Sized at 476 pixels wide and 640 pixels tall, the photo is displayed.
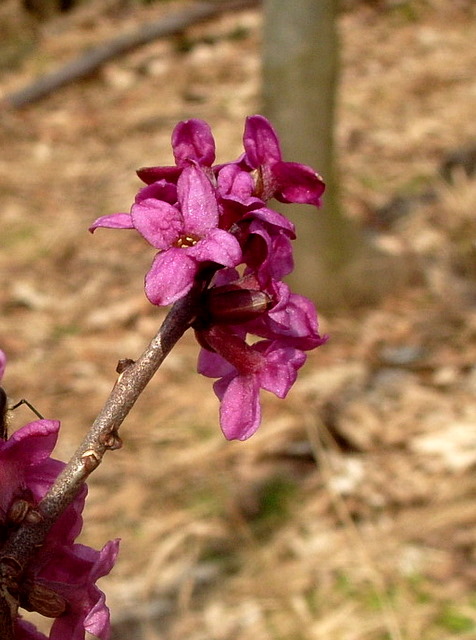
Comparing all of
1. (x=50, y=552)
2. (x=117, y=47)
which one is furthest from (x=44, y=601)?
(x=117, y=47)

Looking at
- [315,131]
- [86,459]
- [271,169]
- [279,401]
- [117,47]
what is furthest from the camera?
[117,47]

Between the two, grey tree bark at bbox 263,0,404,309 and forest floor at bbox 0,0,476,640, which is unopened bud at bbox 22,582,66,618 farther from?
grey tree bark at bbox 263,0,404,309

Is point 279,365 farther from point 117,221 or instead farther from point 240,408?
point 117,221

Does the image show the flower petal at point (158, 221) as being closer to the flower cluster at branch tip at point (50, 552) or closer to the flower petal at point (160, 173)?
the flower petal at point (160, 173)

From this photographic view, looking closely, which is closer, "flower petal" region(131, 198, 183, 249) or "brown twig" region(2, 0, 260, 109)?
"flower petal" region(131, 198, 183, 249)

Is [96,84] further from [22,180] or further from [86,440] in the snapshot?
[86,440]

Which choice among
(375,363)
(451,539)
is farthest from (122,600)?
(375,363)

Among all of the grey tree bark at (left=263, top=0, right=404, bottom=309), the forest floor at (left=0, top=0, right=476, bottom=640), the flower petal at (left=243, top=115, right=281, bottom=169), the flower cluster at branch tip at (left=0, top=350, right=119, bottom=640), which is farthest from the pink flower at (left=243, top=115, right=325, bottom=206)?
the grey tree bark at (left=263, top=0, right=404, bottom=309)
